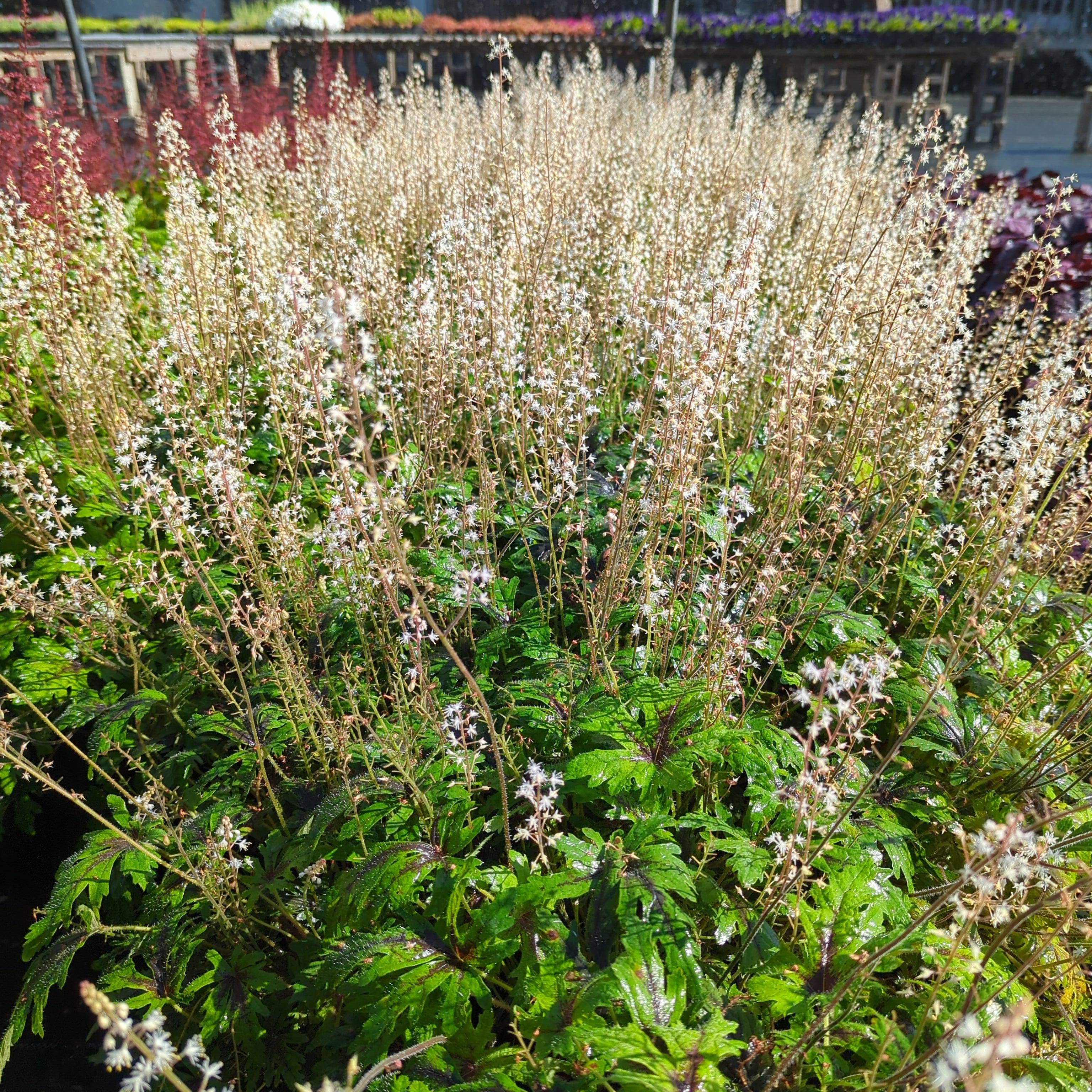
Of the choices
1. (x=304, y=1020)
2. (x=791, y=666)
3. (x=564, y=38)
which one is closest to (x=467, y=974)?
(x=304, y=1020)

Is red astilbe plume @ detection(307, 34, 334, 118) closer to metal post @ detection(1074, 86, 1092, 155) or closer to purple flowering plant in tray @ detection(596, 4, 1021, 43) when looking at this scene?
purple flowering plant in tray @ detection(596, 4, 1021, 43)

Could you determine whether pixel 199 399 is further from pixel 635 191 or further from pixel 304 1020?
pixel 635 191

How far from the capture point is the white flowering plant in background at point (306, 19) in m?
20.1

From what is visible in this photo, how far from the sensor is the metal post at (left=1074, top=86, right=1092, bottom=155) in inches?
656

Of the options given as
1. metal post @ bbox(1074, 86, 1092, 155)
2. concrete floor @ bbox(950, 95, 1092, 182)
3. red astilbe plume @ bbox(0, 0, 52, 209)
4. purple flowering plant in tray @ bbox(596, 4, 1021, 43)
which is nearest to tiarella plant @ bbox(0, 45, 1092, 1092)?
red astilbe plume @ bbox(0, 0, 52, 209)

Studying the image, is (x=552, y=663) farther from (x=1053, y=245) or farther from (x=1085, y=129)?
(x=1085, y=129)

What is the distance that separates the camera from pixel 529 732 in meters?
2.68

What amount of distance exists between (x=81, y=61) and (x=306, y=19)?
602 inches

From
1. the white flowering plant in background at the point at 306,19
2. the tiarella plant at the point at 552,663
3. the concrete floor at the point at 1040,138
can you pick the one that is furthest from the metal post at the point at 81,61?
the concrete floor at the point at 1040,138

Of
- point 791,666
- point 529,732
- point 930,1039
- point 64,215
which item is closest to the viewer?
point 930,1039

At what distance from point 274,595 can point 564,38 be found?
21.4 meters

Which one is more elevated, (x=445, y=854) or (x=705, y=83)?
(x=705, y=83)

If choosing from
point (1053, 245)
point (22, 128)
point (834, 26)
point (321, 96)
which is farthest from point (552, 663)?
point (834, 26)

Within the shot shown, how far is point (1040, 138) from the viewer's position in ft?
63.0
